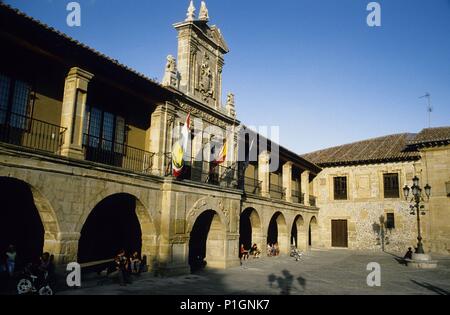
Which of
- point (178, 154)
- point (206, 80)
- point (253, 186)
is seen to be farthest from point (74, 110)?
point (253, 186)

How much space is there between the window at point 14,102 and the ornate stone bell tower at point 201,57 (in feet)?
23.1

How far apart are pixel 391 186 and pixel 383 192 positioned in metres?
0.80

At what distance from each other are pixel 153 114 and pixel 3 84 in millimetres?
5756

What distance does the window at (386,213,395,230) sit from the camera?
98.6ft

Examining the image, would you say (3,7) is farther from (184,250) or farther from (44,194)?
(184,250)

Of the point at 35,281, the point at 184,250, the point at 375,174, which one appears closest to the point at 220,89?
the point at 184,250

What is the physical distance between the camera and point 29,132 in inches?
440

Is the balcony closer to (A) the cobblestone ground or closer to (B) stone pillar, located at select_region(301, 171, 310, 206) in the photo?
(B) stone pillar, located at select_region(301, 171, 310, 206)

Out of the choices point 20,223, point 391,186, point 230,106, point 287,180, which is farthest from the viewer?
point 391,186

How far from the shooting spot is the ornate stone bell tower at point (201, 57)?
56.9ft

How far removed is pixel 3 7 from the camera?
30.2 ft

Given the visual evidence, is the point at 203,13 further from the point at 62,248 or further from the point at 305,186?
the point at 305,186

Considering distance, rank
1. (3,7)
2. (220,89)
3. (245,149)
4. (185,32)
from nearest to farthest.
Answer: (3,7)
(185,32)
(220,89)
(245,149)

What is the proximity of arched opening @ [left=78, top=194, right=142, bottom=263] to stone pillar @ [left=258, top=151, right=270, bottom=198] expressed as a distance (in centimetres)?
962
